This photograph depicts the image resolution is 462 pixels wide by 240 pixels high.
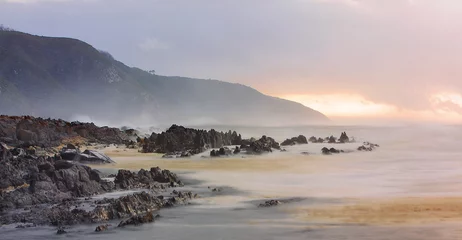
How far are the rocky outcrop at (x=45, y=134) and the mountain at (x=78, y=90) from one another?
249 ft

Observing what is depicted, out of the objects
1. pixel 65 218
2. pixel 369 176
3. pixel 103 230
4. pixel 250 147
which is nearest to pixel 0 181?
pixel 65 218

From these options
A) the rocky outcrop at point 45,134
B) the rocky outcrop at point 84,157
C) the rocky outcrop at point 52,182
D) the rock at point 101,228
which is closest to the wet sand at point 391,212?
the rock at point 101,228

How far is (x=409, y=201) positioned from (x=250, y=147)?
691 inches

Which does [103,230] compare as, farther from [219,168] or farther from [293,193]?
[219,168]

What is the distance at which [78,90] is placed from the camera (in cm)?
15300

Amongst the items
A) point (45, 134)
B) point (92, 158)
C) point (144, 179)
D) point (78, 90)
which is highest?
point (78, 90)

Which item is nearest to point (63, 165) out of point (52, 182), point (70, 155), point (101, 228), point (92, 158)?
point (52, 182)

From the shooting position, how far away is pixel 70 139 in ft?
127

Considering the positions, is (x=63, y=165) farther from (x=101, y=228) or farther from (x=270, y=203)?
(x=270, y=203)

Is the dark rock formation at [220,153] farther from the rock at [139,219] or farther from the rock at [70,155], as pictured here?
the rock at [139,219]

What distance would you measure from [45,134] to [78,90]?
391 feet

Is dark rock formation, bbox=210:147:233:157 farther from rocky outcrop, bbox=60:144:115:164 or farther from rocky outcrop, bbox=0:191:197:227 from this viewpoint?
rocky outcrop, bbox=0:191:197:227

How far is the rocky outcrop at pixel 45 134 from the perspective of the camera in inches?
1335

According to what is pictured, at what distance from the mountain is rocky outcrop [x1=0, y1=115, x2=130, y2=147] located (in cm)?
7603
